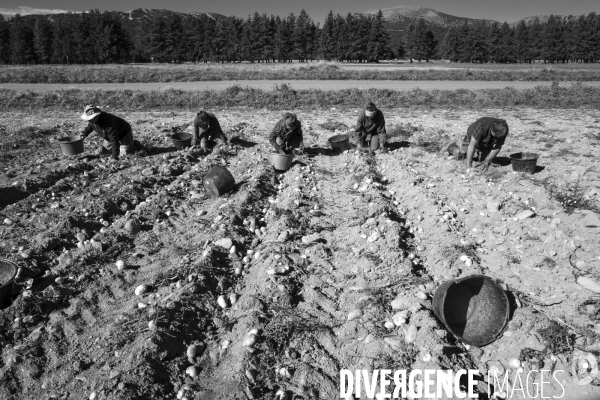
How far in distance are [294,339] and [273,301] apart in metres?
0.62

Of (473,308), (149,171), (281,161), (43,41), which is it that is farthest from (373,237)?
(43,41)

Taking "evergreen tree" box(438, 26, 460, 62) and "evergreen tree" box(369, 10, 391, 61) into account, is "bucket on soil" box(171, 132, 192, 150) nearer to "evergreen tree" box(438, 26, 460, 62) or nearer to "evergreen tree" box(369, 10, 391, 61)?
"evergreen tree" box(369, 10, 391, 61)

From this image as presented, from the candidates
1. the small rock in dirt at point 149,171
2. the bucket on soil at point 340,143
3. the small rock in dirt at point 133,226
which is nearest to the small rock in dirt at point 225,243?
the small rock in dirt at point 133,226

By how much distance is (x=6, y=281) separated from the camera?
425 cm

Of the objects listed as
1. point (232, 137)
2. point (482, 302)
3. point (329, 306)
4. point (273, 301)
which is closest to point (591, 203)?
point (482, 302)

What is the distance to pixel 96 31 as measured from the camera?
5841 cm

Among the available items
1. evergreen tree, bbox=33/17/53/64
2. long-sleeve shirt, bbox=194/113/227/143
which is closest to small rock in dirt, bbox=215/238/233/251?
long-sleeve shirt, bbox=194/113/227/143

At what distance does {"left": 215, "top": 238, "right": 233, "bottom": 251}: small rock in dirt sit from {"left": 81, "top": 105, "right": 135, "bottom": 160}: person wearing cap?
454 centimetres

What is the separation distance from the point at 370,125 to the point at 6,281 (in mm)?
7799

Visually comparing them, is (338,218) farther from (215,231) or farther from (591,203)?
(591,203)

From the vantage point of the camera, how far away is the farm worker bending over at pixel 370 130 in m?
9.28

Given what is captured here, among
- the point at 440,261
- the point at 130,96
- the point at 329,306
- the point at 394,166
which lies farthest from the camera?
the point at 130,96

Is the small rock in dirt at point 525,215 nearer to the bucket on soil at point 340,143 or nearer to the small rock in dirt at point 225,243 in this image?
the small rock in dirt at point 225,243

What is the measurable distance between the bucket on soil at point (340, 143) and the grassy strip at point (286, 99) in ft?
21.7
